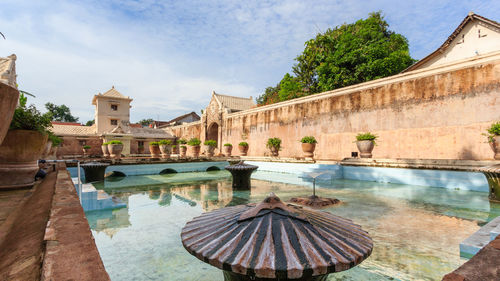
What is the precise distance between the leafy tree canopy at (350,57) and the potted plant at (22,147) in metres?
16.7

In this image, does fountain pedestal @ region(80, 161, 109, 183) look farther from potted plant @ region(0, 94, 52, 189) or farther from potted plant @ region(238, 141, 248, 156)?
potted plant @ region(238, 141, 248, 156)

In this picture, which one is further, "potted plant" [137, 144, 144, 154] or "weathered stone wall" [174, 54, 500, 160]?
"potted plant" [137, 144, 144, 154]

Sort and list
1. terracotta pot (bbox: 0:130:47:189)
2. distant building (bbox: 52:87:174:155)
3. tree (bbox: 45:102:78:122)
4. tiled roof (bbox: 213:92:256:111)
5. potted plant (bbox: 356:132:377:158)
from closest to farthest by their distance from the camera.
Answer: terracotta pot (bbox: 0:130:47:189), potted plant (bbox: 356:132:377:158), distant building (bbox: 52:87:174:155), tiled roof (bbox: 213:92:256:111), tree (bbox: 45:102:78:122)

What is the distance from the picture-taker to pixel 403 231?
3039 mm

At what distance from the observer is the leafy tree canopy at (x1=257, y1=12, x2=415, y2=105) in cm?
1638

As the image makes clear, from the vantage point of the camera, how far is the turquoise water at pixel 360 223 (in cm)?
213

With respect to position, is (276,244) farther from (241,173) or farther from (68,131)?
(68,131)

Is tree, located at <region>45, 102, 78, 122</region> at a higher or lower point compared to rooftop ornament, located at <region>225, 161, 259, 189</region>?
higher

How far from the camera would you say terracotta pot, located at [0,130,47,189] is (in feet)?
11.3

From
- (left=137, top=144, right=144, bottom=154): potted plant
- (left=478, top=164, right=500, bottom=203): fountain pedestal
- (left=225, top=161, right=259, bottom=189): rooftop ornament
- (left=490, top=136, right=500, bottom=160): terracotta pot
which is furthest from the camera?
(left=137, top=144, right=144, bottom=154): potted plant

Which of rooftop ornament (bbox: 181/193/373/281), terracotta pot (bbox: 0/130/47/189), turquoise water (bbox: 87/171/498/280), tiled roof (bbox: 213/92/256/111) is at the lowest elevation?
turquoise water (bbox: 87/171/498/280)

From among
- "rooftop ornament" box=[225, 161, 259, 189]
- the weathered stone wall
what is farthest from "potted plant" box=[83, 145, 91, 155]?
"rooftop ornament" box=[225, 161, 259, 189]

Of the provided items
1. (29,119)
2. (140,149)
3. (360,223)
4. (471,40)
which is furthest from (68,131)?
(471,40)

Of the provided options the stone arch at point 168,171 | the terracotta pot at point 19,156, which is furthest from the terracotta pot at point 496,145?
the stone arch at point 168,171
